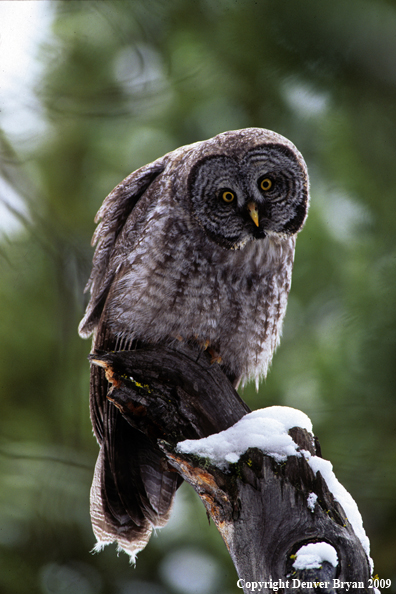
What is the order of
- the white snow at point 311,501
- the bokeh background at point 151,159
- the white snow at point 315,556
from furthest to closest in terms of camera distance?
1. the bokeh background at point 151,159
2. the white snow at point 311,501
3. the white snow at point 315,556

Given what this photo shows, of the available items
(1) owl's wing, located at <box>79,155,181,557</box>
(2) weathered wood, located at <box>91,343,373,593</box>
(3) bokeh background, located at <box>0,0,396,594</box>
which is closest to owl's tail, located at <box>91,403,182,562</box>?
(1) owl's wing, located at <box>79,155,181,557</box>

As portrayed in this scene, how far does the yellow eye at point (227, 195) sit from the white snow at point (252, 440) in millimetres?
708

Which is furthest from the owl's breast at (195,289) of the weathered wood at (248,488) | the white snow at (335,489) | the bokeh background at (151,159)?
the bokeh background at (151,159)

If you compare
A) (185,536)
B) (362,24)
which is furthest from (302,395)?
(362,24)

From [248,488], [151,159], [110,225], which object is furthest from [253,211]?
[151,159]

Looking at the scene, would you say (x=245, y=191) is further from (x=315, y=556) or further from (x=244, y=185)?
(x=315, y=556)

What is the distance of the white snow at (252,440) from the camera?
129 centimetres

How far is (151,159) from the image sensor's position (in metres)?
3.19

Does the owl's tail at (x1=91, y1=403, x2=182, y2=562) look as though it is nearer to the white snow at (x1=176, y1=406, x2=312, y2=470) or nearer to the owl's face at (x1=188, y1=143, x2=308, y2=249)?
the white snow at (x1=176, y1=406, x2=312, y2=470)

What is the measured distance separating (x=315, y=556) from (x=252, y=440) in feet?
1.00

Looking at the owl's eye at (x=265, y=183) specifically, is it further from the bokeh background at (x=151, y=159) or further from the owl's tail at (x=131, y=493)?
the bokeh background at (x=151, y=159)

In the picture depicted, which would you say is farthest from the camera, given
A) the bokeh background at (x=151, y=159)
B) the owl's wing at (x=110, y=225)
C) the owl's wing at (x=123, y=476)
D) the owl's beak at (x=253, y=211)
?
the bokeh background at (x=151, y=159)

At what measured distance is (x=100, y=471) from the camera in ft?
6.00

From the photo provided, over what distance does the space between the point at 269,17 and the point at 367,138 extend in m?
0.97
